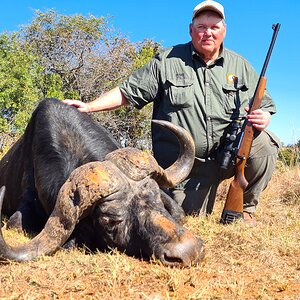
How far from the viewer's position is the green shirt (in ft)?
18.4

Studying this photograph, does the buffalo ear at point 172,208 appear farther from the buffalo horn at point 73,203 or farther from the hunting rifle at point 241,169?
the buffalo horn at point 73,203

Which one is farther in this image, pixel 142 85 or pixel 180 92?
pixel 142 85

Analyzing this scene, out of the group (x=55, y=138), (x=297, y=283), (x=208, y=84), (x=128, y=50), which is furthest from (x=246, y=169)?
(x=128, y=50)

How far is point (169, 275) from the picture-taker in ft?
9.87

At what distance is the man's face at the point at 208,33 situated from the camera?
5.62 meters

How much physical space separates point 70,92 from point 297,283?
1474 cm

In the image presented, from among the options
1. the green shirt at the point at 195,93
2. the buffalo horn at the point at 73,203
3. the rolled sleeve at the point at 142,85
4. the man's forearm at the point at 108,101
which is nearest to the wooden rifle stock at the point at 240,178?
the green shirt at the point at 195,93

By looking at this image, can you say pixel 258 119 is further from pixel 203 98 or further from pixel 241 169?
pixel 203 98

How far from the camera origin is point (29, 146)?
17.1ft

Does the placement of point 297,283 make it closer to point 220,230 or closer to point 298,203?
point 220,230

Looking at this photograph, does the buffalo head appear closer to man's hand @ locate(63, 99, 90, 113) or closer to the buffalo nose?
the buffalo nose

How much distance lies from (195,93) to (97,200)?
8.41ft

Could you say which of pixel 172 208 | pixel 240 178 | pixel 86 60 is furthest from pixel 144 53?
pixel 172 208

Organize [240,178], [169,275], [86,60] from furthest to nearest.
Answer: [86,60]
[240,178]
[169,275]
